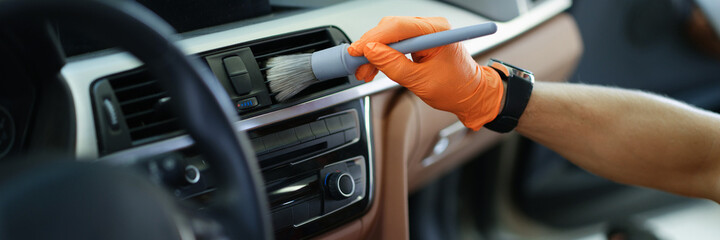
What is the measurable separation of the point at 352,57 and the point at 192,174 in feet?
0.94

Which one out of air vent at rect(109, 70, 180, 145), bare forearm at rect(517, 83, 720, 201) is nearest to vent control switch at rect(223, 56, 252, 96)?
air vent at rect(109, 70, 180, 145)

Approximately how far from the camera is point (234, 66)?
875 millimetres

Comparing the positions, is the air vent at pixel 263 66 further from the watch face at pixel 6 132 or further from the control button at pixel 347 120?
the watch face at pixel 6 132

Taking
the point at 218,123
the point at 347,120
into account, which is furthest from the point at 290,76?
the point at 218,123

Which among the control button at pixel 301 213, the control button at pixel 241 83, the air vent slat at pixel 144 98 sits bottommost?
the control button at pixel 301 213

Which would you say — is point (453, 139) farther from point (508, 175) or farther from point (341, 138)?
point (508, 175)

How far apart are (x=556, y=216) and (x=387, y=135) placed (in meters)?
1.16

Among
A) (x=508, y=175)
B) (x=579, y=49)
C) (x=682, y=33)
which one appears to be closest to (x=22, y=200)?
(x=579, y=49)

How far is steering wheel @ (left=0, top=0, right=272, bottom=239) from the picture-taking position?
1.48ft

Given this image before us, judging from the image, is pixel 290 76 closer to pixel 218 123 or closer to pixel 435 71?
pixel 435 71

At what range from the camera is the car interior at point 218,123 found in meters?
0.48

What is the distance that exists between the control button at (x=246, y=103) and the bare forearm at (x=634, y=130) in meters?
0.48

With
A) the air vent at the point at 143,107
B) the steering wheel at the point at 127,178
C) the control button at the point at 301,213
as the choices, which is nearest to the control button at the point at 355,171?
the control button at the point at 301,213

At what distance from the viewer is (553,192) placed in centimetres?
201
